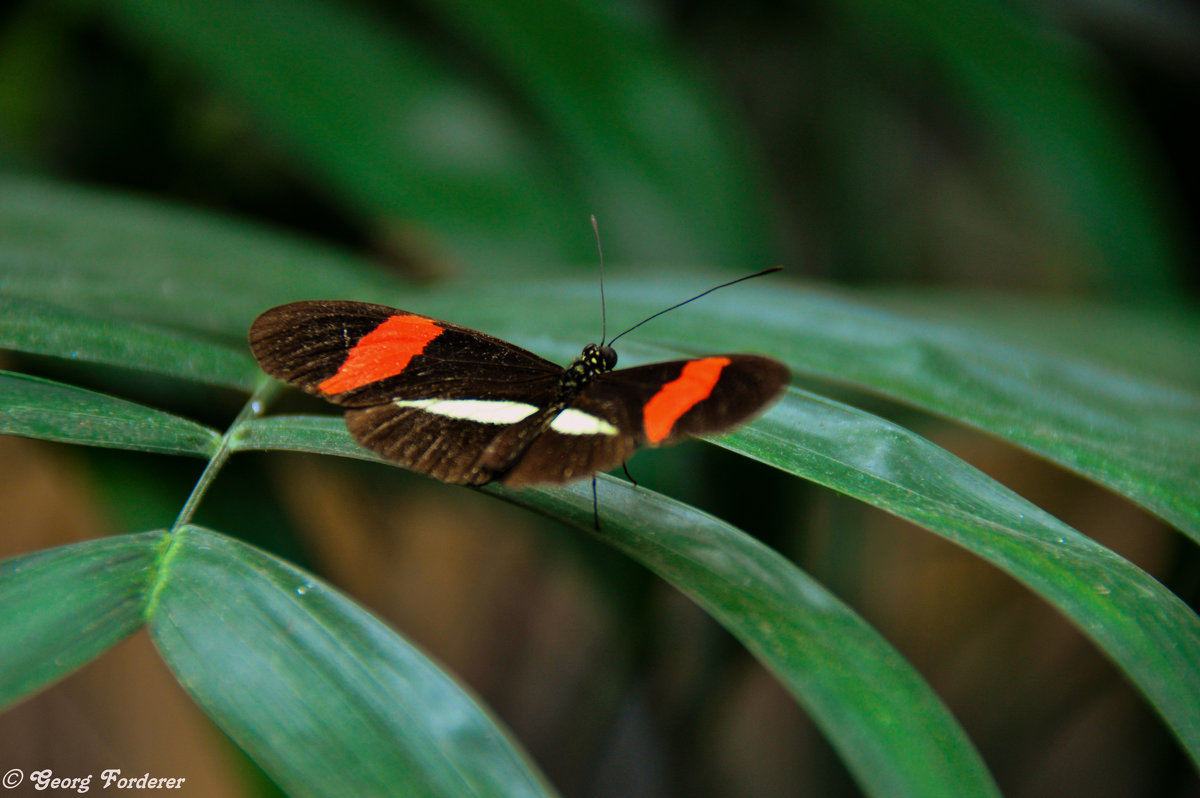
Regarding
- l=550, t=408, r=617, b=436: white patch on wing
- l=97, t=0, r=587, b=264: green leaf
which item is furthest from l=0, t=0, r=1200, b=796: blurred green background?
l=550, t=408, r=617, b=436: white patch on wing

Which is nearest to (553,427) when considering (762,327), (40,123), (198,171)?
(762,327)

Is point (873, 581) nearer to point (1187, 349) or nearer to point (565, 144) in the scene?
point (1187, 349)

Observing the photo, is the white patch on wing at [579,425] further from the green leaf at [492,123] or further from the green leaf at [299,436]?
the green leaf at [492,123]

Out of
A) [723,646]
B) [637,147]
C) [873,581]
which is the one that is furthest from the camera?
[873,581]

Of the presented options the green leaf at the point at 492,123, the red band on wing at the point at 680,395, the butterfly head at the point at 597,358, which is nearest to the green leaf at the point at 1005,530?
the red band on wing at the point at 680,395

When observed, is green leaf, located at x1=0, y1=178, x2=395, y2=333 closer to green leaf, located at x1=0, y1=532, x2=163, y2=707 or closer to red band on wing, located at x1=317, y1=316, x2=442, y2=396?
red band on wing, located at x1=317, y1=316, x2=442, y2=396
